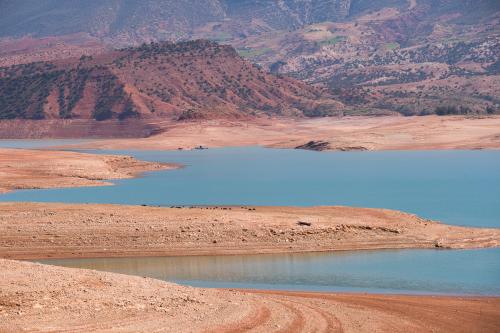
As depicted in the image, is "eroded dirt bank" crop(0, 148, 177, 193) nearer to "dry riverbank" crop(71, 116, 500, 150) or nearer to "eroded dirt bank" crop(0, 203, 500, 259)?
"eroded dirt bank" crop(0, 203, 500, 259)

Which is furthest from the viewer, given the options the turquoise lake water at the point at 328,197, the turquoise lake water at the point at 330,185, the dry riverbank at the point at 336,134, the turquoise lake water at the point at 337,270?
the dry riverbank at the point at 336,134

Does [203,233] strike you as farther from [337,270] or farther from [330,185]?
[330,185]

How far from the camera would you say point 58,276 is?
91.2 ft

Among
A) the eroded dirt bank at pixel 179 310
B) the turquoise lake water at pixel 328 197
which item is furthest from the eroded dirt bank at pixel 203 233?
the eroded dirt bank at pixel 179 310

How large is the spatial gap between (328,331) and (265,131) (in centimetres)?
14730

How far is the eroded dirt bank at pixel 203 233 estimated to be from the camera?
43562 millimetres

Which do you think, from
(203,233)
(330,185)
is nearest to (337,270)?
(203,233)

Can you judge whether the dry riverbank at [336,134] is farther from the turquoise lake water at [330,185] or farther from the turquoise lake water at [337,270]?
the turquoise lake water at [337,270]

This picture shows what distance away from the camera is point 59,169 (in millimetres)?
87000

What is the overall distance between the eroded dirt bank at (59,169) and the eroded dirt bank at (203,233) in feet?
91.8

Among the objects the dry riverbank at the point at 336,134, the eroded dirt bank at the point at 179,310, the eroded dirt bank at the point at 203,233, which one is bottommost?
the dry riverbank at the point at 336,134

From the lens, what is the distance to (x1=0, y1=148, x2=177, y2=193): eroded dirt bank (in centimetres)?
7929

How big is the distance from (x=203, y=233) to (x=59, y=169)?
146ft

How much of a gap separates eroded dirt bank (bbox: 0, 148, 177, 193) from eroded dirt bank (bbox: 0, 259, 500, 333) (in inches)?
1887
